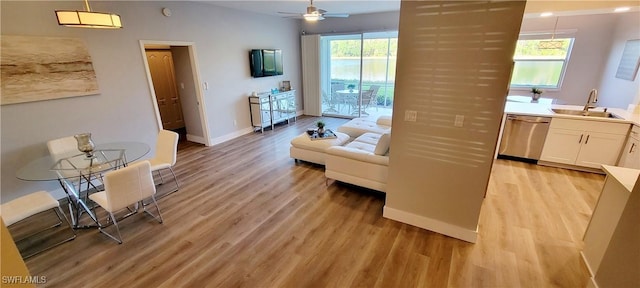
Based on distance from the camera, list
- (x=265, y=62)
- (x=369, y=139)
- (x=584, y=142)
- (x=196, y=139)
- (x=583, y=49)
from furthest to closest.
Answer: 1. (x=265, y=62)
2. (x=196, y=139)
3. (x=583, y=49)
4. (x=369, y=139)
5. (x=584, y=142)

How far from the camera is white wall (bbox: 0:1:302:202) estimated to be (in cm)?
302

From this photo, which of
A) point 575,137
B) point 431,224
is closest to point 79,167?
point 431,224

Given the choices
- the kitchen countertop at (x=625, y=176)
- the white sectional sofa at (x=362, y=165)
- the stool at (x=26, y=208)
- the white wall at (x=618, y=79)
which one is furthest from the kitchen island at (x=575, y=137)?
the stool at (x=26, y=208)

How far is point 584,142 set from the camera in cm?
371

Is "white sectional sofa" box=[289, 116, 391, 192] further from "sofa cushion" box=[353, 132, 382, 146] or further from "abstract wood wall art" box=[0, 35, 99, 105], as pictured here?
"abstract wood wall art" box=[0, 35, 99, 105]

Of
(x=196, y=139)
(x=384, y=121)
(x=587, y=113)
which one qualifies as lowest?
(x=196, y=139)

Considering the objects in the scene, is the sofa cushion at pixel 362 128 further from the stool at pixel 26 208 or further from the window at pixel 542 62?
the stool at pixel 26 208

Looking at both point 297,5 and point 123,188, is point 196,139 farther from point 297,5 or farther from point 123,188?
point 297,5

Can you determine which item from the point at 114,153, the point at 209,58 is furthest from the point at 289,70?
the point at 114,153

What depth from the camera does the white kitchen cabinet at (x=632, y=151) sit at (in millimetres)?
3202

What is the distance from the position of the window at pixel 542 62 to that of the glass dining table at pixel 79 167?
743 cm

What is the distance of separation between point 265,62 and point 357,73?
104 inches

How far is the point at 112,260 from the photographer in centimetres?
238

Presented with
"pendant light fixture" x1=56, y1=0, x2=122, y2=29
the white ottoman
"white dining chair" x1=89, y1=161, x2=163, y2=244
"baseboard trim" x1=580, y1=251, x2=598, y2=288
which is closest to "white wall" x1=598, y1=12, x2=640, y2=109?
"baseboard trim" x1=580, y1=251, x2=598, y2=288
